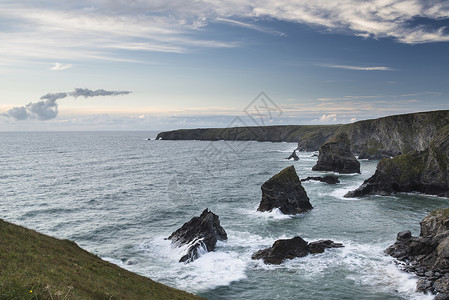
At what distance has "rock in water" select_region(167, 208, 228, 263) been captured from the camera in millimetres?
39506

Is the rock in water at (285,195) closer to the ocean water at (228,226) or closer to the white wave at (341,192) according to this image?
the ocean water at (228,226)

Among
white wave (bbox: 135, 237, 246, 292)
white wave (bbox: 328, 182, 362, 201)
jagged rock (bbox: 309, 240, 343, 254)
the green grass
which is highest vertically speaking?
the green grass

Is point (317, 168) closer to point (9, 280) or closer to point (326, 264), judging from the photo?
point (326, 264)

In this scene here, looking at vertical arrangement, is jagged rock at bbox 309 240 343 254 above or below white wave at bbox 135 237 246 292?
above

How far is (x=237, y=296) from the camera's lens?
98.8 feet

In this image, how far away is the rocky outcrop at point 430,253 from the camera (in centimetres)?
2923

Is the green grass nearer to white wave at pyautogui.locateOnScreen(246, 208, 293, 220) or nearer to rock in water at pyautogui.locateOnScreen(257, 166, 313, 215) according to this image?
white wave at pyautogui.locateOnScreen(246, 208, 293, 220)

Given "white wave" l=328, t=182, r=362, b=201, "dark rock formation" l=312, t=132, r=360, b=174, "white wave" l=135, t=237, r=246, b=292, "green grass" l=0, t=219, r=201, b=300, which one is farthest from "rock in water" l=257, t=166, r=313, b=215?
"dark rock formation" l=312, t=132, r=360, b=174

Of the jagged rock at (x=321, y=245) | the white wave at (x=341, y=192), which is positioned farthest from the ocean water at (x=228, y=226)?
the jagged rock at (x=321, y=245)

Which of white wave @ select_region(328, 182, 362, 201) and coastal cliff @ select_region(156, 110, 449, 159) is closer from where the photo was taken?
white wave @ select_region(328, 182, 362, 201)

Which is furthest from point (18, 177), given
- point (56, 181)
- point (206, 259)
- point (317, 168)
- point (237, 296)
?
point (317, 168)

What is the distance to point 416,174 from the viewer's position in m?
70.9

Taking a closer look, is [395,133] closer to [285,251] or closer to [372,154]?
[372,154]

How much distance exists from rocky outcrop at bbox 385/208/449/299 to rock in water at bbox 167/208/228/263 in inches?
897
